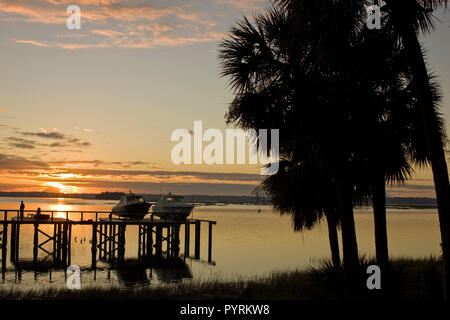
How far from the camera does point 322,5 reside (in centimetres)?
1287

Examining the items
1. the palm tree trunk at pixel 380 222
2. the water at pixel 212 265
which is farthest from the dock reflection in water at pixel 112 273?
the palm tree trunk at pixel 380 222

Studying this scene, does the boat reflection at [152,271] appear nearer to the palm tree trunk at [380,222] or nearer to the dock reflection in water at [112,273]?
the dock reflection in water at [112,273]

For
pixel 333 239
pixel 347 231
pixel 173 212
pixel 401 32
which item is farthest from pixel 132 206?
pixel 401 32

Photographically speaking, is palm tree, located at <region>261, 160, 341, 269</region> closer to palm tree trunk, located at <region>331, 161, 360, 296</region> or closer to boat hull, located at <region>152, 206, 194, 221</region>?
palm tree trunk, located at <region>331, 161, 360, 296</region>

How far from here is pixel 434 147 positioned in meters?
13.2

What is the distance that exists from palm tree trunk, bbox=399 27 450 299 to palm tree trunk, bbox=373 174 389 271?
6.15 m

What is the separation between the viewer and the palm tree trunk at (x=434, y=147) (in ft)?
42.5

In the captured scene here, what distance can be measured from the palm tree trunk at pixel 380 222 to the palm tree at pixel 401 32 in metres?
6.23

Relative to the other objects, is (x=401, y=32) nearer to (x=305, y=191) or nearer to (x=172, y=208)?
(x=305, y=191)

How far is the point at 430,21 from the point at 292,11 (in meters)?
3.66

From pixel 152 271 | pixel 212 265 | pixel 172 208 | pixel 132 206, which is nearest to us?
pixel 152 271

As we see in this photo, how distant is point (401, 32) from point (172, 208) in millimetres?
50164

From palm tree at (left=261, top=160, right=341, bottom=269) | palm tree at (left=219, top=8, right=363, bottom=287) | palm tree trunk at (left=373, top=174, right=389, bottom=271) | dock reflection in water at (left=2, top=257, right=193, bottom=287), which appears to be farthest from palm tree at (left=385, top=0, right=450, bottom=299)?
dock reflection in water at (left=2, top=257, right=193, bottom=287)

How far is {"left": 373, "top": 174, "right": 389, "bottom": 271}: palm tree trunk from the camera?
19328 mm
